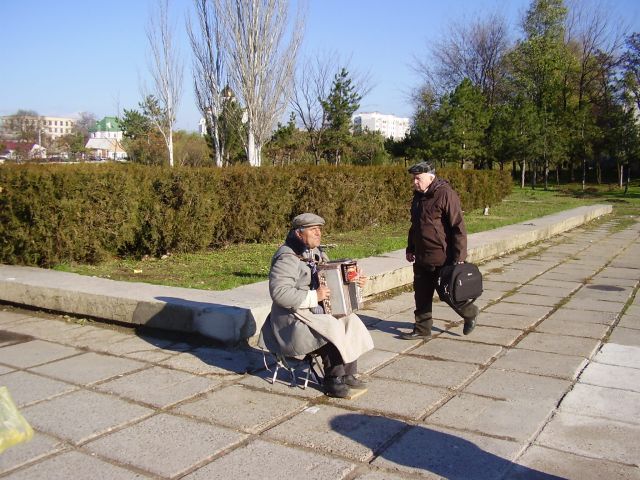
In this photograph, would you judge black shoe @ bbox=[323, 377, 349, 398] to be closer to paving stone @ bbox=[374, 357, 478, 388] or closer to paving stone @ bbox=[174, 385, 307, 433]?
paving stone @ bbox=[174, 385, 307, 433]

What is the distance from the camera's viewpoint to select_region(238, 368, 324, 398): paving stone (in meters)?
4.27

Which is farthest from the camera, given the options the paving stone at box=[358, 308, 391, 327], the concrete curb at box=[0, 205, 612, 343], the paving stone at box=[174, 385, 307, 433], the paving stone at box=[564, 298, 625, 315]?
the paving stone at box=[564, 298, 625, 315]

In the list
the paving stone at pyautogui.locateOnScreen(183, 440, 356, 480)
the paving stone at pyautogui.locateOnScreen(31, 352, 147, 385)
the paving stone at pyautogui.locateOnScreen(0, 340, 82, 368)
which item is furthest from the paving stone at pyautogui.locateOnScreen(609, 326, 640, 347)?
the paving stone at pyautogui.locateOnScreen(0, 340, 82, 368)

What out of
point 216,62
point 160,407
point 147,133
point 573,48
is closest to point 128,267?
point 160,407

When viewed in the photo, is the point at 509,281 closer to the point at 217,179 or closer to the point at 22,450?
the point at 217,179

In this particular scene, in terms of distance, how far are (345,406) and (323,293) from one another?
2.41 ft

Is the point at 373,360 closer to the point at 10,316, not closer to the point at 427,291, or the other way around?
the point at 427,291

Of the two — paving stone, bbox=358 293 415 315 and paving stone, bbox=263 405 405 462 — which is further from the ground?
paving stone, bbox=358 293 415 315

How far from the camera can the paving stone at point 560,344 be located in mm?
5301

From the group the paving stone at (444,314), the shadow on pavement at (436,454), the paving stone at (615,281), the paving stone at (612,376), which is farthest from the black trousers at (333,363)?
the paving stone at (615,281)

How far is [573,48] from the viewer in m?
48.6

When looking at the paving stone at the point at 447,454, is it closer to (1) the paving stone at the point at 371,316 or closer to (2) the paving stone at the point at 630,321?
(1) the paving stone at the point at 371,316

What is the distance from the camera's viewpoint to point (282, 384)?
4445 mm

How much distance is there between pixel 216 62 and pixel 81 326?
25775 mm
